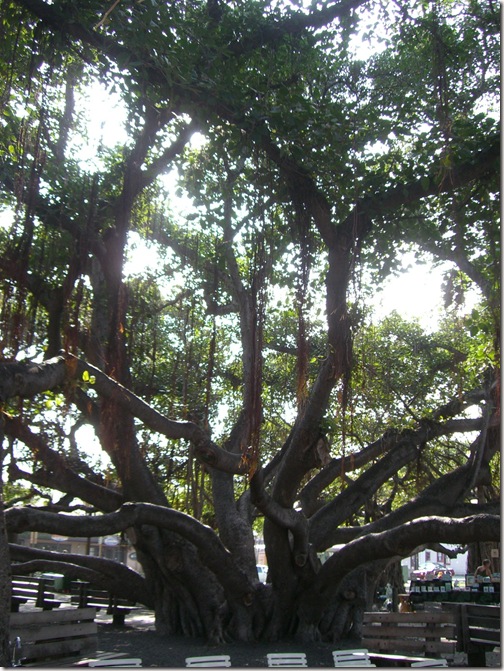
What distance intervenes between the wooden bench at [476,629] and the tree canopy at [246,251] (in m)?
0.87

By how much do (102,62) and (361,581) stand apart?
700cm

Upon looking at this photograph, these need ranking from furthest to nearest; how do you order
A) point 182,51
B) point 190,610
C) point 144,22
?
1. point 190,610
2. point 182,51
3. point 144,22

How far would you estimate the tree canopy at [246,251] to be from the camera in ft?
18.7

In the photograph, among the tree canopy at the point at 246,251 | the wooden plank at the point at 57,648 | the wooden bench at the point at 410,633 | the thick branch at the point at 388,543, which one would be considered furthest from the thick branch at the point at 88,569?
the wooden bench at the point at 410,633

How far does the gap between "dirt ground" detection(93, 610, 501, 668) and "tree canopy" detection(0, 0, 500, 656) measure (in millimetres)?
318

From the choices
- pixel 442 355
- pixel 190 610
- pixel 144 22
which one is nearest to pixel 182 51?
pixel 144 22

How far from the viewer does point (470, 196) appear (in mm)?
6895

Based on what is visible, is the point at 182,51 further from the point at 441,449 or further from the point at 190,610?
the point at 441,449

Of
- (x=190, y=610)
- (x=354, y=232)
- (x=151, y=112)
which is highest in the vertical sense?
(x=151, y=112)

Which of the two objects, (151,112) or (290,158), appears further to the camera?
(151,112)

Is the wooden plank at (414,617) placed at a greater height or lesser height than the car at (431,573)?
greater

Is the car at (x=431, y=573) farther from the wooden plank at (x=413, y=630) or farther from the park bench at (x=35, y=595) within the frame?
the park bench at (x=35, y=595)

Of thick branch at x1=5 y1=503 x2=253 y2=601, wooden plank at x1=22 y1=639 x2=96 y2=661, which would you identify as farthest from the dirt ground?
thick branch at x1=5 y1=503 x2=253 y2=601

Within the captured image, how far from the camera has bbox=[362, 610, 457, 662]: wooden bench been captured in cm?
665
